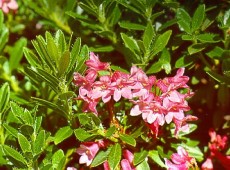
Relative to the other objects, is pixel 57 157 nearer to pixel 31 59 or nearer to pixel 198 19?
pixel 31 59

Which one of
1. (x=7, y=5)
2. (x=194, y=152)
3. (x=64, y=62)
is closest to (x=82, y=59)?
(x=64, y=62)

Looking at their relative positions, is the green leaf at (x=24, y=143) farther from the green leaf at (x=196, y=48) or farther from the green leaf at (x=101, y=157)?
the green leaf at (x=196, y=48)

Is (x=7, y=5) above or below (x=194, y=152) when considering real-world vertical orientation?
above

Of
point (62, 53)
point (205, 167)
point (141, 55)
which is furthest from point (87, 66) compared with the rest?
point (205, 167)

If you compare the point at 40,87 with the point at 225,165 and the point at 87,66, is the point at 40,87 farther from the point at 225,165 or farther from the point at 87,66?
the point at 225,165

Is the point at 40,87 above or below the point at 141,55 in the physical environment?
below

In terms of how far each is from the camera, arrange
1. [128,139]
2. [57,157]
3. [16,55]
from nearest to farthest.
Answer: [128,139], [57,157], [16,55]

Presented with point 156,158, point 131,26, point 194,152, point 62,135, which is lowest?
point 194,152
